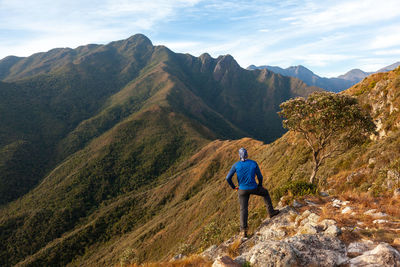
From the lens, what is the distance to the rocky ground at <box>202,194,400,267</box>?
5004 mm

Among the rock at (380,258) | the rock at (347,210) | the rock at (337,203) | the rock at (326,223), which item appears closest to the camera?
the rock at (380,258)

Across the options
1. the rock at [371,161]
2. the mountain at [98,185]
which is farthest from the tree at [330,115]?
the mountain at [98,185]

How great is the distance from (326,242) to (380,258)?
4.52ft

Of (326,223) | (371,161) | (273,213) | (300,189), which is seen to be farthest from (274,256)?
(371,161)

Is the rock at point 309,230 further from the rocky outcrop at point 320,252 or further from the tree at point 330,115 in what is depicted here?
the tree at point 330,115

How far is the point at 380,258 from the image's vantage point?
4.59 meters

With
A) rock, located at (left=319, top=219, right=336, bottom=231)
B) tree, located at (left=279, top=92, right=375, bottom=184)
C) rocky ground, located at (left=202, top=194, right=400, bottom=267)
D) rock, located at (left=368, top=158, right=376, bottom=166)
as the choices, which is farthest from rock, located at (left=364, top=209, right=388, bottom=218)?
rock, located at (left=368, top=158, right=376, bottom=166)

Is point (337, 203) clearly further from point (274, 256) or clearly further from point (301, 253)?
point (274, 256)

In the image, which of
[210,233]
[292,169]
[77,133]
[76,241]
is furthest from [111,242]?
[77,133]

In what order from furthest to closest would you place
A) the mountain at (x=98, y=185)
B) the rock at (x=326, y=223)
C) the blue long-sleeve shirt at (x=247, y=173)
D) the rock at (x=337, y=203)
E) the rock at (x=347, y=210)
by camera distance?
the mountain at (x=98, y=185), the rock at (x=337, y=203), the rock at (x=347, y=210), the blue long-sleeve shirt at (x=247, y=173), the rock at (x=326, y=223)

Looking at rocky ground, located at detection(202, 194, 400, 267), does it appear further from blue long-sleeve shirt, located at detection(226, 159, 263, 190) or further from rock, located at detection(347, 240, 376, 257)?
blue long-sleeve shirt, located at detection(226, 159, 263, 190)

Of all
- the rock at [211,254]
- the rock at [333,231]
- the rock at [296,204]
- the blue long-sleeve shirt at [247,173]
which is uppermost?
the blue long-sleeve shirt at [247,173]

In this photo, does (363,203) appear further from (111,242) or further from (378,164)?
(111,242)

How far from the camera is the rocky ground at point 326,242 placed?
5.00 meters
